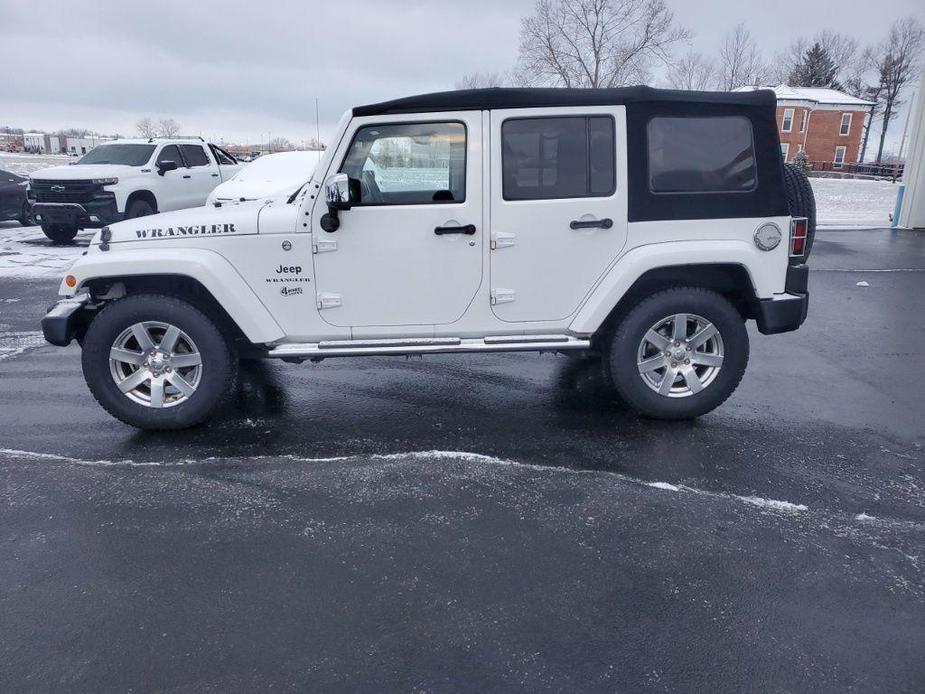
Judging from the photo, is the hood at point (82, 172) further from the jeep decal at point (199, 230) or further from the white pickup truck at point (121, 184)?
the jeep decal at point (199, 230)

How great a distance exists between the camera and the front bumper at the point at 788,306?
448cm

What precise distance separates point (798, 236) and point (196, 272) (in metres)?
3.92

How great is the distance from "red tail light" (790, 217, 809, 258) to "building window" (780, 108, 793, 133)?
6128 cm

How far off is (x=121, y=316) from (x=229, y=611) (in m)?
2.37

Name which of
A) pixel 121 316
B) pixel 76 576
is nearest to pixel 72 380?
pixel 121 316

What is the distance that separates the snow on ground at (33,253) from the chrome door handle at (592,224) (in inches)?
359

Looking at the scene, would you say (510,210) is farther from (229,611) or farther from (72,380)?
(72,380)

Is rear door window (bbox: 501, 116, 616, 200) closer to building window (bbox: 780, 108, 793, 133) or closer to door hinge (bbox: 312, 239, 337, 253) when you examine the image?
door hinge (bbox: 312, 239, 337, 253)

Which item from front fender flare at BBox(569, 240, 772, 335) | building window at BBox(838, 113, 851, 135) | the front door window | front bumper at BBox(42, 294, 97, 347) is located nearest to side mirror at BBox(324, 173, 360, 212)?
the front door window

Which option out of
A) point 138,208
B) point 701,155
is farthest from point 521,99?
point 138,208

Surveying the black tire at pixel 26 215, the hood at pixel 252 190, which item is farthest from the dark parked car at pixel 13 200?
the hood at pixel 252 190

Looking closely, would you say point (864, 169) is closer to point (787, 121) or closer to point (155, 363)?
point (787, 121)

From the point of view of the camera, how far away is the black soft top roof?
14.0 feet

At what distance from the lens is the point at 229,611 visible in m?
2.75
